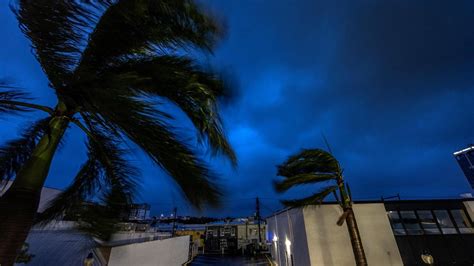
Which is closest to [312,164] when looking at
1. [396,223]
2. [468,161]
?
[396,223]

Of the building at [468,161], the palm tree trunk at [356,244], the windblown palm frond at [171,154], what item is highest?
the building at [468,161]

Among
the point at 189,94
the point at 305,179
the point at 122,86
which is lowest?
the point at 122,86

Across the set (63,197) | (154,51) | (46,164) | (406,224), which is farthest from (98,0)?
(406,224)

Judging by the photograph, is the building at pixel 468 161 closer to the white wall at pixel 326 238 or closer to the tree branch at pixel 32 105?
the white wall at pixel 326 238

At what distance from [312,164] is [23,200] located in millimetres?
6804

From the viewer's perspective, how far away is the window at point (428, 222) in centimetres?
904

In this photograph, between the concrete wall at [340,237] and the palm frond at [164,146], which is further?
the concrete wall at [340,237]

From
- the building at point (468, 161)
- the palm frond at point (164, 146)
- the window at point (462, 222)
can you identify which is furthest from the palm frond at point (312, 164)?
the building at point (468, 161)

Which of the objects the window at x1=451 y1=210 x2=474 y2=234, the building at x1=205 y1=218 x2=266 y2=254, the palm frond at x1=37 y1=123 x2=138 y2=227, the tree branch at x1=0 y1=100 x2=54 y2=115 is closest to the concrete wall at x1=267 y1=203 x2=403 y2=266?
the window at x1=451 y1=210 x2=474 y2=234

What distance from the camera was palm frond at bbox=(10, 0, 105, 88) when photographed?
0.94 m

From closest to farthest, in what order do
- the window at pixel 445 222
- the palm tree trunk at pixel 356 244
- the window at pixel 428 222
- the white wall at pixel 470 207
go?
the palm tree trunk at pixel 356 244 → the window at pixel 428 222 → the window at pixel 445 222 → the white wall at pixel 470 207

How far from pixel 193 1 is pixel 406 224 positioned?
12435 mm

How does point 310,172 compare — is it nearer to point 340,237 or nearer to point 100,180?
point 340,237

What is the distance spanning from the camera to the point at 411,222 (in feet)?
29.9
